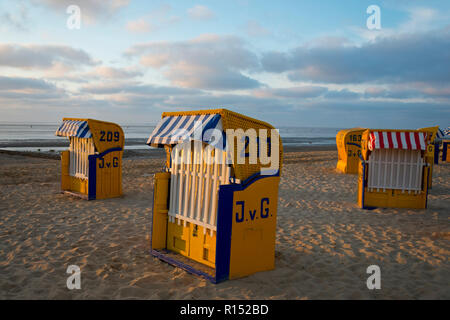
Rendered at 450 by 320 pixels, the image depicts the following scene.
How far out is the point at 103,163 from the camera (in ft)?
31.4

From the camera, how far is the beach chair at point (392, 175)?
29.2 feet

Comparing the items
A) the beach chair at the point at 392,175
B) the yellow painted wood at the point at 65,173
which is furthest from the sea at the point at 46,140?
the beach chair at the point at 392,175

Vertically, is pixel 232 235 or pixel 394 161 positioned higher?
pixel 394 161

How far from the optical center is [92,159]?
30.5 feet

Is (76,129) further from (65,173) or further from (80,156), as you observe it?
(65,173)

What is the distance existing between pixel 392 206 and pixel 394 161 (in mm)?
1218

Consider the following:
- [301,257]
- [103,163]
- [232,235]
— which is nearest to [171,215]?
[232,235]

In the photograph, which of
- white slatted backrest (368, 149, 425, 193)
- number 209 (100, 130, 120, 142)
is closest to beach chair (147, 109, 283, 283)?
number 209 (100, 130, 120, 142)

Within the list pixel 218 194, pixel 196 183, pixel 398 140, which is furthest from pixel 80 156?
pixel 398 140

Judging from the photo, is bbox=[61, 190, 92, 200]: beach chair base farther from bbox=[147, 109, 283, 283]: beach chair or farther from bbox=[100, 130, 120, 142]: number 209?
bbox=[147, 109, 283, 283]: beach chair

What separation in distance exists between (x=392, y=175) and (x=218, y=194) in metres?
6.79

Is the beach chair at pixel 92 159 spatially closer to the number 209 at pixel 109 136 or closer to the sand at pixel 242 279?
the number 209 at pixel 109 136

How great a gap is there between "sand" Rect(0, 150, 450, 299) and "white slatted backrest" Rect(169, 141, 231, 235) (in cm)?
78
